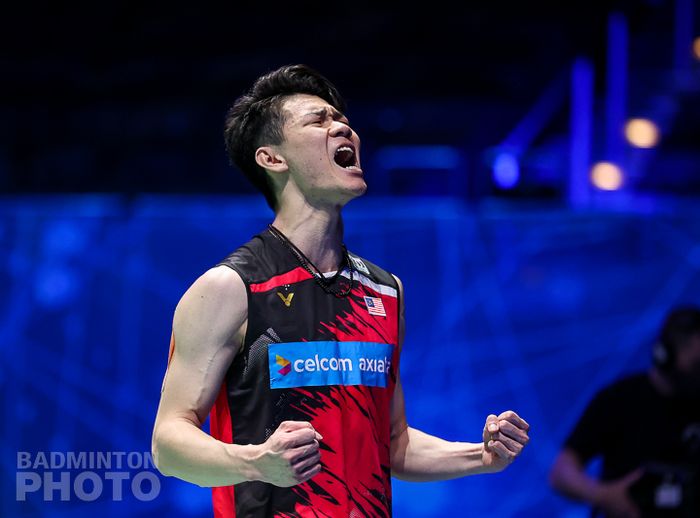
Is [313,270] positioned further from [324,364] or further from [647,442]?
[647,442]

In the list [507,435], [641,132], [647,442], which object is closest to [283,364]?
[507,435]

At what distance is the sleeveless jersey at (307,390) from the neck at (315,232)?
0.06 metres

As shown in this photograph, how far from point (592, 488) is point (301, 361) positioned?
2.26m

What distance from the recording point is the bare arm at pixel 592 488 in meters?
3.98

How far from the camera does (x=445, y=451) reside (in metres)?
2.36

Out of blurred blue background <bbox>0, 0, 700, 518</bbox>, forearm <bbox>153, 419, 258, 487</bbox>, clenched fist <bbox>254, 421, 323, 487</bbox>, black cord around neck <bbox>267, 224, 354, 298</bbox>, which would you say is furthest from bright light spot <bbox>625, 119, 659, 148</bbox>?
clenched fist <bbox>254, 421, 323, 487</bbox>

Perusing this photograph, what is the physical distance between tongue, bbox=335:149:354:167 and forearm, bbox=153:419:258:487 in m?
0.73

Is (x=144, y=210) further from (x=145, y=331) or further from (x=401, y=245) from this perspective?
(x=401, y=245)

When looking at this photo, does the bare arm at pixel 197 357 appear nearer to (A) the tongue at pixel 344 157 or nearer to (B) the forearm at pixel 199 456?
(B) the forearm at pixel 199 456

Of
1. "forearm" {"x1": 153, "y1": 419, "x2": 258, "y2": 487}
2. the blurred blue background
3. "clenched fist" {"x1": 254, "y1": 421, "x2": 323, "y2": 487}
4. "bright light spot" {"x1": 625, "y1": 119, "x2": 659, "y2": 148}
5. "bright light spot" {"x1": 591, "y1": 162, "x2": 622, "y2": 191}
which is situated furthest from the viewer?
"bright light spot" {"x1": 625, "y1": 119, "x2": 659, "y2": 148}

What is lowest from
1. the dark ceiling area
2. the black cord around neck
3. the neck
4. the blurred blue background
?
the black cord around neck

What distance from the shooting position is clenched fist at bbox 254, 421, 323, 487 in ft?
5.71

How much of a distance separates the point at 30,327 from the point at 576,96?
11.3 feet

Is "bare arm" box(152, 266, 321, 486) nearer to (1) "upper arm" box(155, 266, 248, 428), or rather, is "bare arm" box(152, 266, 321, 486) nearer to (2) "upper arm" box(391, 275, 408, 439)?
(1) "upper arm" box(155, 266, 248, 428)
